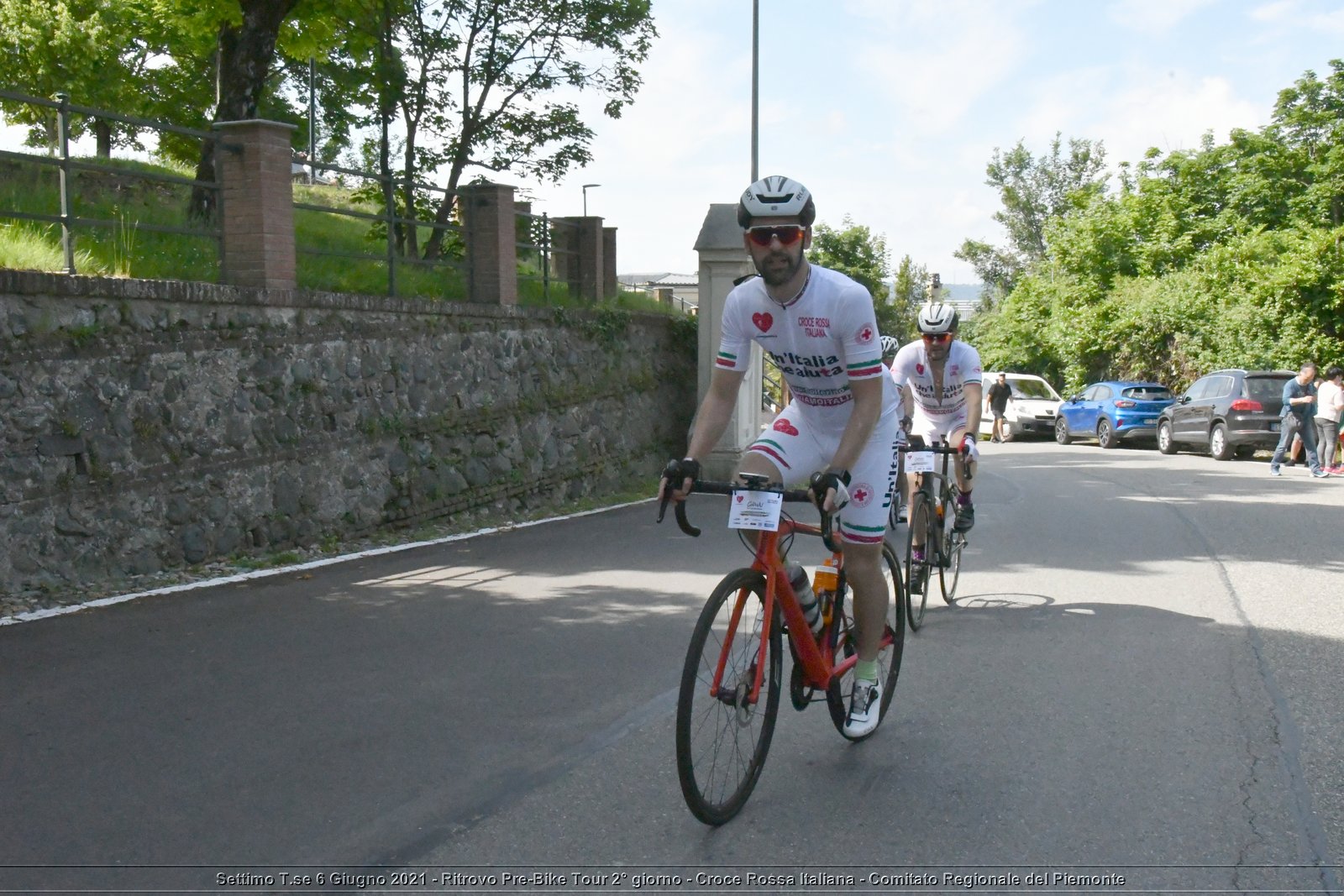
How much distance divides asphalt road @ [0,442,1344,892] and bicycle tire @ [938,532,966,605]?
6.6 inches

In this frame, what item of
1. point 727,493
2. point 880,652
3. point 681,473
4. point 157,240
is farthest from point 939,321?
point 157,240

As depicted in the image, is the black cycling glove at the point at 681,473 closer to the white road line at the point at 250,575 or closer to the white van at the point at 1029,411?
the white road line at the point at 250,575

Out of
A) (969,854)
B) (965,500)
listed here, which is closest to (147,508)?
(965,500)

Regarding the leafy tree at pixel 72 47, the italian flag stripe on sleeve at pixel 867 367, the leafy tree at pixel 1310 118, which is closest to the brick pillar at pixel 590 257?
the italian flag stripe on sleeve at pixel 867 367

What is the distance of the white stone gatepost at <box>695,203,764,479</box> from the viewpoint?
55.9 feet

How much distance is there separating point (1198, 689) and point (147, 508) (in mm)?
7111

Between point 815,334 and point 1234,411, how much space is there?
70.0ft

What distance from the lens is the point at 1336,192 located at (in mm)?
33969

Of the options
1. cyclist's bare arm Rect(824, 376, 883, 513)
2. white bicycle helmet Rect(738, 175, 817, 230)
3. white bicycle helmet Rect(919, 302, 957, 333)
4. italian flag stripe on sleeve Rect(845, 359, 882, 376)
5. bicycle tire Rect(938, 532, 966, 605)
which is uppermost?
white bicycle helmet Rect(738, 175, 817, 230)

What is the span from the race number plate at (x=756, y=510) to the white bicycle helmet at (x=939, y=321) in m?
4.17

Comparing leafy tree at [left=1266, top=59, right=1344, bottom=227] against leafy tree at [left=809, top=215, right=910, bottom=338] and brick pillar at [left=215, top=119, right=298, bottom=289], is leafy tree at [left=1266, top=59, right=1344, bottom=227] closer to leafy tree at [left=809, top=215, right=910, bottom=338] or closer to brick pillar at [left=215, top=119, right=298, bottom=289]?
leafy tree at [left=809, top=215, right=910, bottom=338]

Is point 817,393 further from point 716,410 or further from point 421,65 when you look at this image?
point 421,65

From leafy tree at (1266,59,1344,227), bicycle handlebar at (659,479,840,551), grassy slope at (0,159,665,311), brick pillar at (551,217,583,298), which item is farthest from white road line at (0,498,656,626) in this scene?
leafy tree at (1266,59,1344,227)

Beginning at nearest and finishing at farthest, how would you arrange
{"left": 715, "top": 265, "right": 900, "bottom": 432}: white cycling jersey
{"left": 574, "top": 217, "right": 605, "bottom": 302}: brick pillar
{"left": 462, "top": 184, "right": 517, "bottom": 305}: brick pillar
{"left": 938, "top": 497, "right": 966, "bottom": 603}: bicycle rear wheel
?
1. {"left": 715, "top": 265, "right": 900, "bottom": 432}: white cycling jersey
2. {"left": 938, "top": 497, "right": 966, "bottom": 603}: bicycle rear wheel
3. {"left": 462, "top": 184, "right": 517, "bottom": 305}: brick pillar
4. {"left": 574, "top": 217, "right": 605, "bottom": 302}: brick pillar
